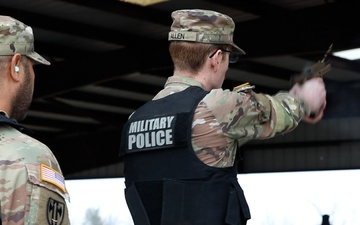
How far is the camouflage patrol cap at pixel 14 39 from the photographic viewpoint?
78.9 inches

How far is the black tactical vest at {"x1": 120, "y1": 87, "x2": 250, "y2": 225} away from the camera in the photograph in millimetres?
2451

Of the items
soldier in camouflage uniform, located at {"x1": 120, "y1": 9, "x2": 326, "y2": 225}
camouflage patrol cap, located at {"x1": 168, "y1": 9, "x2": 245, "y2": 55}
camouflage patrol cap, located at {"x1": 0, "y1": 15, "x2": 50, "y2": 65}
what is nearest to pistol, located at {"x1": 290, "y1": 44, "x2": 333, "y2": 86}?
soldier in camouflage uniform, located at {"x1": 120, "y1": 9, "x2": 326, "y2": 225}

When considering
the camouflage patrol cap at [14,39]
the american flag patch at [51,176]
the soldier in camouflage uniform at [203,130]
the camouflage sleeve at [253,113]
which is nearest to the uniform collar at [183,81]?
the soldier in camouflage uniform at [203,130]

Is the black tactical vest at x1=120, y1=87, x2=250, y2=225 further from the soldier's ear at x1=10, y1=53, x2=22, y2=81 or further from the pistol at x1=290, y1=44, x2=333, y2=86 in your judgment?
the soldier's ear at x1=10, y1=53, x2=22, y2=81

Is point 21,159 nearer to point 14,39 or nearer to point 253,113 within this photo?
point 14,39

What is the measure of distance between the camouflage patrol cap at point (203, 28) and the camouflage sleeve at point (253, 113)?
189 millimetres

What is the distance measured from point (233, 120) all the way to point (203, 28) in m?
0.33

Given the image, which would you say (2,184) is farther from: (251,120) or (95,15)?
(95,15)

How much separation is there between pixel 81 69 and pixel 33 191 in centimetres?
863

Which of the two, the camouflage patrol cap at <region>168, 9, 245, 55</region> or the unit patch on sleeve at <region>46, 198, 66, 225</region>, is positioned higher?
the camouflage patrol cap at <region>168, 9, 245, 55</region>

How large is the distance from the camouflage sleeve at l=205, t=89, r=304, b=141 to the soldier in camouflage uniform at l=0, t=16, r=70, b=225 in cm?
63

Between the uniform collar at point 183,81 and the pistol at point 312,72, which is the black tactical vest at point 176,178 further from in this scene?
the pistol at point 312,72

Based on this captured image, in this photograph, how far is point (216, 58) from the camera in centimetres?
255

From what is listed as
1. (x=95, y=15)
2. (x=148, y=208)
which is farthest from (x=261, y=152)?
(x=148, y=208)
